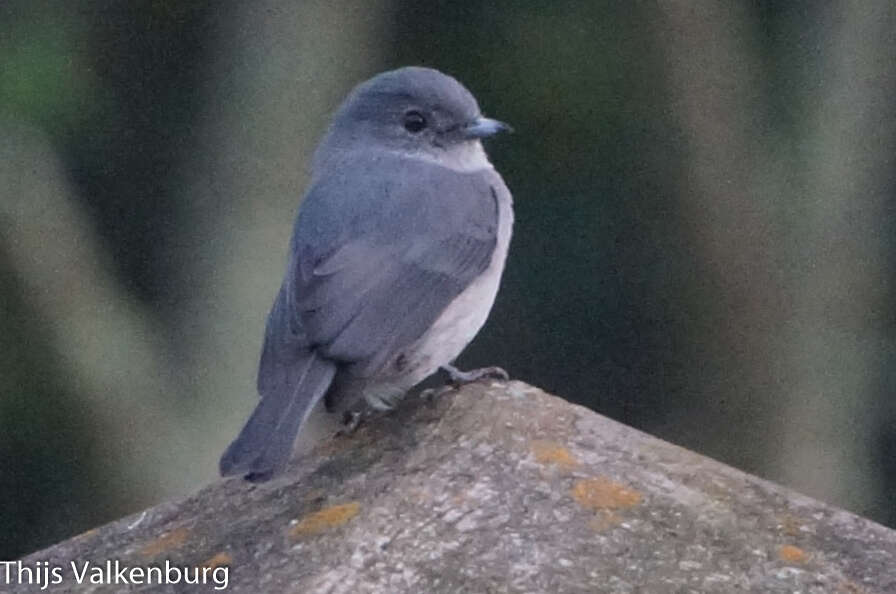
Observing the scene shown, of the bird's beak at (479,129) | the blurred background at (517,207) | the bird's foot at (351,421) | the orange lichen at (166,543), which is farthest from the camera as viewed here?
the blurred background at (517,207)

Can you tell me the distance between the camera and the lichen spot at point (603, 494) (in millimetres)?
3449

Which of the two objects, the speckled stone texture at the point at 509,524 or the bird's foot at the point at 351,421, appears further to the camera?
the bird's foot at the point at 351,421

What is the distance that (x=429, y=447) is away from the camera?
3807mm

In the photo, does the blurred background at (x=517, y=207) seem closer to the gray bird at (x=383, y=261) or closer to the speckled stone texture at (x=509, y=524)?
the gray bird at (x=383, y=261)

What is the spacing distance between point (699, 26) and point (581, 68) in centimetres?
61

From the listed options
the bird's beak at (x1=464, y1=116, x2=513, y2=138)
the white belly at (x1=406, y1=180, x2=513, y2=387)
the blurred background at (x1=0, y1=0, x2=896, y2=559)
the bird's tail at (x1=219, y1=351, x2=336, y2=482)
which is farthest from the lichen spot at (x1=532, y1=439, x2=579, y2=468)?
the blurred background at (x1=0, y1=0, x2=896, y2=559)

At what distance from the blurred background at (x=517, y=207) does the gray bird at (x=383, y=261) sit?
2119 millimetres

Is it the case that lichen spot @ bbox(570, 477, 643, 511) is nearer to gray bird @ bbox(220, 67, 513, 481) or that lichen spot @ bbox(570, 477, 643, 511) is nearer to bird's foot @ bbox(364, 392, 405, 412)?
gray bird @ bbox(220, 67, 513, 481)

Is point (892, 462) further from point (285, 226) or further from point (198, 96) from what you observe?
point (198, 96)

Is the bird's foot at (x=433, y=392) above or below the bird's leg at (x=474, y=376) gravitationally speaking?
above

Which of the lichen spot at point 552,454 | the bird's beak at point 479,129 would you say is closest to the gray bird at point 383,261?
the bird's beak at point 479,129

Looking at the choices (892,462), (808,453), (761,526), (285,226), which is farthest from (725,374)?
(761,526)

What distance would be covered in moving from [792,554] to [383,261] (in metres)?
1.74

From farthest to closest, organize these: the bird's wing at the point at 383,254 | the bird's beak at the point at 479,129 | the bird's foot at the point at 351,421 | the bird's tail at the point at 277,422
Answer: the bird's beak at the point at 479,129 < the bird's wing at the point at 383,254 < the bird's foot at the point at 351,421 < the bird's tail at the point at 277,422
